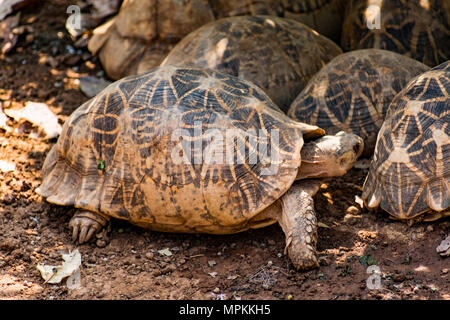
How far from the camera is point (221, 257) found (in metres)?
4.28

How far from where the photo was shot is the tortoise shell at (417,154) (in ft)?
13.5

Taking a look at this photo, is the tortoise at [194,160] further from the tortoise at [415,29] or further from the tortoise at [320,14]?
the tortoise at [320,14]

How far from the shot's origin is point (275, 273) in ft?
13.1

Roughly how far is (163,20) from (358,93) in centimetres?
251

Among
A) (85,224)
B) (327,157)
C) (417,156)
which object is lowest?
(85,224)

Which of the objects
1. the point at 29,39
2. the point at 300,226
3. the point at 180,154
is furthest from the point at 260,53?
the point at 29,39

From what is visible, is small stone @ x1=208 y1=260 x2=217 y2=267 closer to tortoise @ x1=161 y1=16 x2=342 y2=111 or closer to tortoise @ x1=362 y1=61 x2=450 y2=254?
tortoise @ x1=362 y1=61 x2=450 y2=254

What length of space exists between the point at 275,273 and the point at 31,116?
3.25m

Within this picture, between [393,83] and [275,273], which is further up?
[393,83]

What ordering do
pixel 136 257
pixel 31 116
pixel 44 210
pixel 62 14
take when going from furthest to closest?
pixel 62 14 < pixel 31 116 < pixel 44 210 < pixel 136 257

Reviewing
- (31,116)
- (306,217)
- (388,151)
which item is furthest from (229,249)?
(31,116)

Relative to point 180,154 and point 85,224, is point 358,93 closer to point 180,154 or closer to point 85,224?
point 180,154
